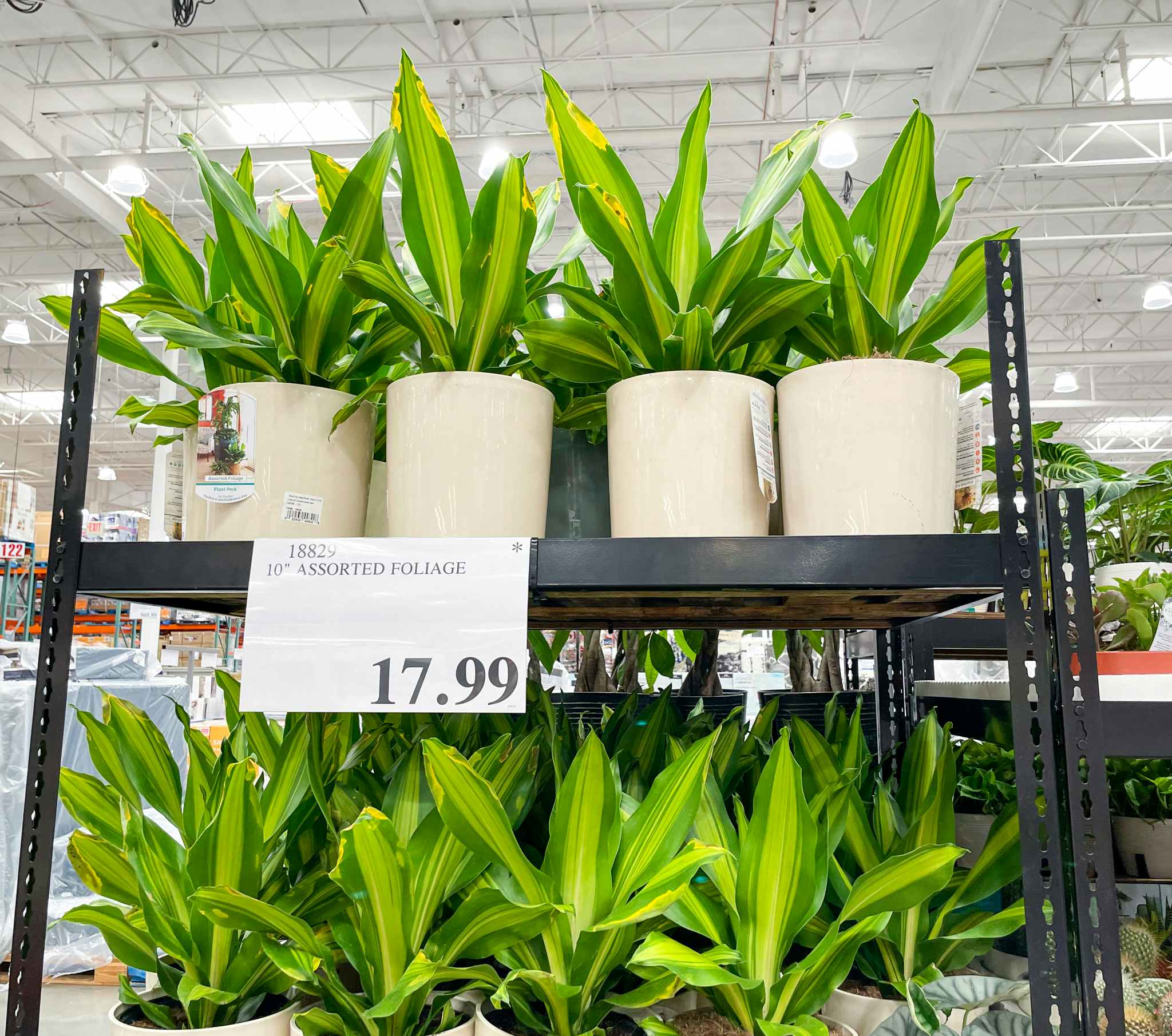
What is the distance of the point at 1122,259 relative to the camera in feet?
29.2

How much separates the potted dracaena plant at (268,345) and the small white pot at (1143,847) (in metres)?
0.92

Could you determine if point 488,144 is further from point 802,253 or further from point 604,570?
point 604,570

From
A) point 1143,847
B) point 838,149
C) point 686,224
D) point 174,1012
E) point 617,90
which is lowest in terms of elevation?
point 174,1012

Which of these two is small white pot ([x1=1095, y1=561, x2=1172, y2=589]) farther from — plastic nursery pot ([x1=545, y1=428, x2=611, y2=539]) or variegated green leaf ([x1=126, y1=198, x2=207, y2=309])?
variegated green leaf ([x1=126, y1=198, x2=207, y2=309])

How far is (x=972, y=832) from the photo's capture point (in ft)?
3.48

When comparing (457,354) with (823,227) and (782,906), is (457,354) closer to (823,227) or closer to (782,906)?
(823,227)

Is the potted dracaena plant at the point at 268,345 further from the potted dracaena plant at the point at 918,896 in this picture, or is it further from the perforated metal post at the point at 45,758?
the potted dracaena plant at the point at 918,896

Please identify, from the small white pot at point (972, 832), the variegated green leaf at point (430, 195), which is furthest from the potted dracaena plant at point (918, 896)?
the variegated green leaf at point (430, 195)

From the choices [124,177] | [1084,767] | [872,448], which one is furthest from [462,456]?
[124,177]

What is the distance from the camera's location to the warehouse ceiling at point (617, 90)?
18.4 feet

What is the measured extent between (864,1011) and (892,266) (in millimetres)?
642

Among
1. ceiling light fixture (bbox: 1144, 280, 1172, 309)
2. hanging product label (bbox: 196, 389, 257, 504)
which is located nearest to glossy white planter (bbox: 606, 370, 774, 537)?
hanging product label (bbox: 196, 389, 257, 504)

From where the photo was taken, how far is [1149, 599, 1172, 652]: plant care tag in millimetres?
874

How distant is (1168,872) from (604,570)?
801 millimetres
